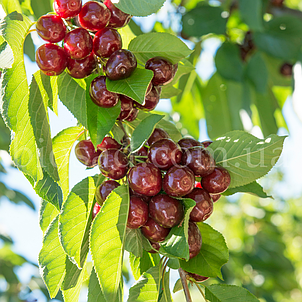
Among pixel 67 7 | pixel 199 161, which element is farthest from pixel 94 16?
pixel 199 161

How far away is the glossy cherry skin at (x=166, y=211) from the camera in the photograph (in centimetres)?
67

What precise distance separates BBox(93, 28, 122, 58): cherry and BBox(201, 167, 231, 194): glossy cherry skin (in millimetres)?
355

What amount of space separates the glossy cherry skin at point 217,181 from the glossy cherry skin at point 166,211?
0.08m

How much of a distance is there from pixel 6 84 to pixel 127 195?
1.12ft

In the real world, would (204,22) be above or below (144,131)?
below

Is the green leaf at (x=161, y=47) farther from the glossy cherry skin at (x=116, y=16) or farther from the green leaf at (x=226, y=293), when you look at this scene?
the green leaf at (x=226, y=293)

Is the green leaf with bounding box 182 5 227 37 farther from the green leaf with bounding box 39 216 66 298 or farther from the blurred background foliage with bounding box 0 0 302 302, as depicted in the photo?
the green leaf with bounding box 39 216 66 298

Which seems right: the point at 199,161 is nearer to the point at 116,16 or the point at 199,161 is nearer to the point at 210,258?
the point at 210,258

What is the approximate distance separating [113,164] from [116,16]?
0.35 meters

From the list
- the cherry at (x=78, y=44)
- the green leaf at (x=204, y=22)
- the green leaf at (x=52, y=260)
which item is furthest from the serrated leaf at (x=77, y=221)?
the green leaf at (x=204, y=22)

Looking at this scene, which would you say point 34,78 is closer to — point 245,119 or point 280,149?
point 280,149

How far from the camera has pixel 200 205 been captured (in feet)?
2.34

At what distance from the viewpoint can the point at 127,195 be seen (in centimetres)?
71

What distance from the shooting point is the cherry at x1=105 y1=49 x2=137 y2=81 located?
2.31 ft
